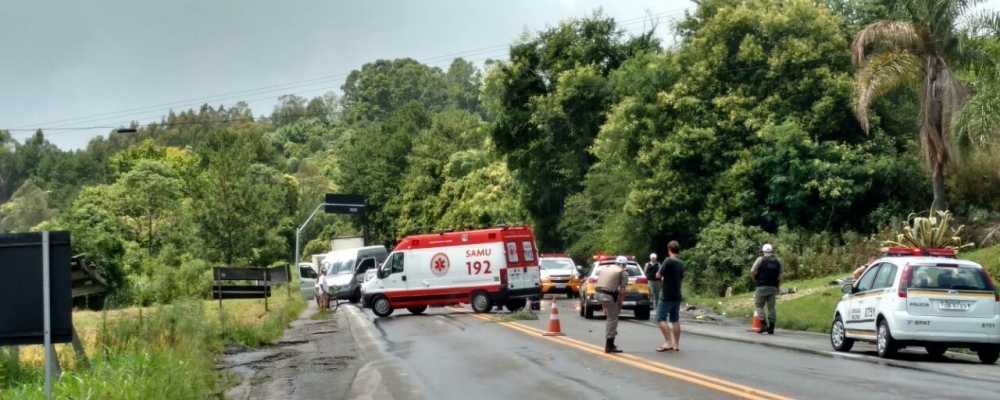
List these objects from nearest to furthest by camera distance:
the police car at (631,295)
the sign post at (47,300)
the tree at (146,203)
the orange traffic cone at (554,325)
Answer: the sign post at (47,300) → the orange traffic cone at (554,325) → the police car at (631,295) → the tree at (146,203)

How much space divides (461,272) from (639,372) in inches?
718

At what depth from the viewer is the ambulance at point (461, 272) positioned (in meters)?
33.2

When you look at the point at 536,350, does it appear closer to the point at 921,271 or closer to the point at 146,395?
the point at 921,271

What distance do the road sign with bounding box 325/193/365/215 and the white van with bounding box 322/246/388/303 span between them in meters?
40.2

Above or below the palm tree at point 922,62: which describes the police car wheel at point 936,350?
below

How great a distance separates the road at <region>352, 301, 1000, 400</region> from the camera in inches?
519

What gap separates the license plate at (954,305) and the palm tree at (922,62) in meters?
14.7

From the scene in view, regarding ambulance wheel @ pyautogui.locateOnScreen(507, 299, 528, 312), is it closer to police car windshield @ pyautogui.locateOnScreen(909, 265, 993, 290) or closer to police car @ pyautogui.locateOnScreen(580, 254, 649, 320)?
police car @ pyautogui.locateOnScreen(580, 254, 649, 320)

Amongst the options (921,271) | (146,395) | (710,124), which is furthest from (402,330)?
(710,124)

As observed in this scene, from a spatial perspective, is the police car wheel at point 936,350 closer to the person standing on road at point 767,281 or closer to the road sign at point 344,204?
the person standing on road at point 767,281

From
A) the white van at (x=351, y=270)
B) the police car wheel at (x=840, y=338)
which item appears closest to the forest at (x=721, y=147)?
the white van at (x=351, y=270)

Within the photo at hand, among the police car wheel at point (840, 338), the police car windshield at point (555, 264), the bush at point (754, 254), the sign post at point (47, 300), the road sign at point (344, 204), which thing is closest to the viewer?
the sign post at point (47, 300)

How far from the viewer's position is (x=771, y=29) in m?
42.5

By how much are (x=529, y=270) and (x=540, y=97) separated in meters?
26.3
